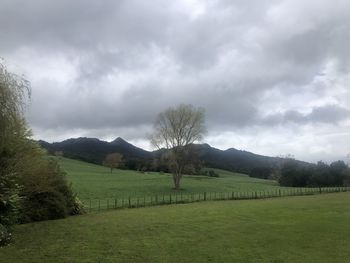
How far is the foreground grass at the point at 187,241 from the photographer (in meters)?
19.6

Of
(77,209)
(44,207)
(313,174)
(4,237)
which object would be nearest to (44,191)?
(44,207)

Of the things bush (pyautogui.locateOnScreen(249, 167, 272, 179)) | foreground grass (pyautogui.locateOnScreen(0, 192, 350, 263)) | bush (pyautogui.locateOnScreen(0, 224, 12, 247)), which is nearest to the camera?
foreground grass (pyautogui.locateOnScreen(0, 192, 350, 263))

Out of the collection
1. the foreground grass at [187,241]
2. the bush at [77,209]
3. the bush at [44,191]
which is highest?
the bush at [44,191]

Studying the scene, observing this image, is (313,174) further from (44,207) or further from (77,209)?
(44,207)

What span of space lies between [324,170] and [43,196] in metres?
97.8

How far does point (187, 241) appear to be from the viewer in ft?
78.5

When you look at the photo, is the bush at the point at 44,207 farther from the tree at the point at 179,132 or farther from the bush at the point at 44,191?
the tree at the point at 179,132

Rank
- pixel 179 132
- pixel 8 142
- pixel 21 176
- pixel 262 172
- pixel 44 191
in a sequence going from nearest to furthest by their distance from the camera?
pixel 8 142 → pixel 21 176 → pixel 44 191 → pixel 179 132 → pixel 262 172

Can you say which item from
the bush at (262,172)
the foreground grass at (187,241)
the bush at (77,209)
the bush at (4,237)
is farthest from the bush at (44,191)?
the bush at (262,172)

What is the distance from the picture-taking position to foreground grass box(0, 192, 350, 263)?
773 inches

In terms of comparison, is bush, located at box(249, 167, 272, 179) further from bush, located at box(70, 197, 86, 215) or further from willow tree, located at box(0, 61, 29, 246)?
willow tree, located at box(0, 61, 29, 246)

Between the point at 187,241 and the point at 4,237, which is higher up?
the point at 4,237

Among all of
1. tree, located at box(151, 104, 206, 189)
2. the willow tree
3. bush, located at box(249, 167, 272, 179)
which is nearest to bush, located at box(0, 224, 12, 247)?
the willow tree

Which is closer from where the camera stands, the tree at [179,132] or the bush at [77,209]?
the bush at [77,209]
